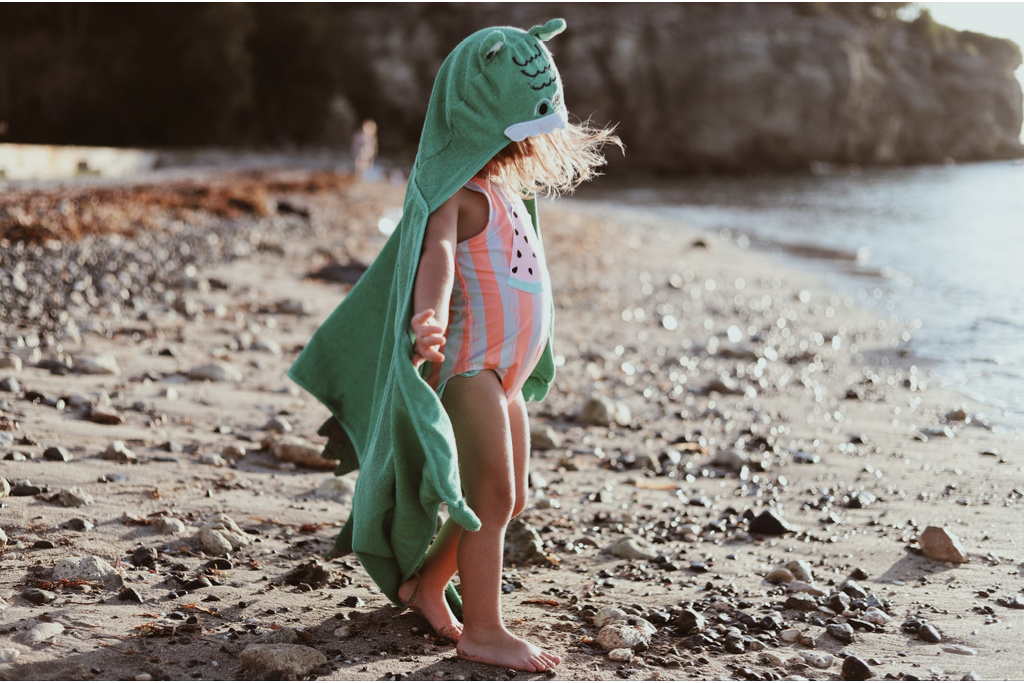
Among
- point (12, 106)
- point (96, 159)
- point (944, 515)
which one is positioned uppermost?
point (12, 106)

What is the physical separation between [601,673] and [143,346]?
3.48m

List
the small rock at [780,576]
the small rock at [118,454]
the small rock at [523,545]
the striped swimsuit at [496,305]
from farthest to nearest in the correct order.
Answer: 1. the small rock at [118,454]
2. the small rock at [523,545]
3. the small rock at [780,576]
4. the striped swimsuit at [496,305]

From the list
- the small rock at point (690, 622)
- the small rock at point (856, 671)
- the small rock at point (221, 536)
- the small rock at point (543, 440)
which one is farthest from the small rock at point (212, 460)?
the small rock at point (856, 671)

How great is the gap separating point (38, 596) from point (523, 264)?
4.98 feet

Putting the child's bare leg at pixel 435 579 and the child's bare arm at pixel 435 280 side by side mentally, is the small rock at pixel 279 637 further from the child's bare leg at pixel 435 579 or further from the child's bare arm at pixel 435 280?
the child's bare arm at pixel 435 280

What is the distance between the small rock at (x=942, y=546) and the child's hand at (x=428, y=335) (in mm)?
1975

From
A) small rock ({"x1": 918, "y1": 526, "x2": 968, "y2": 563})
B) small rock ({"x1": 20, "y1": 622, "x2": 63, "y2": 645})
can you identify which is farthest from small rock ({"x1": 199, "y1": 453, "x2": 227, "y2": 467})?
small rock ({"x1": 918, "y1": 526, "x2": 968, "y2": 563})

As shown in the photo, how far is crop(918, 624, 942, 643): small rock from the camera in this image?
2478 millimetres

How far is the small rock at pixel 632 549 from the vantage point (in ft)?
9.91

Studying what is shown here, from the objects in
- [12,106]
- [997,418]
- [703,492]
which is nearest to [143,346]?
[703,492]

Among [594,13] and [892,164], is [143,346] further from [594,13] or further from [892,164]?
[892,164]

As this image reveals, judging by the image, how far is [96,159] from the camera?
1850cm

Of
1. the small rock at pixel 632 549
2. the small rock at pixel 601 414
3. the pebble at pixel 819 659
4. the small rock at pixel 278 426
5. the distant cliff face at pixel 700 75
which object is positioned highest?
the distant cliff face at pixel 700 75

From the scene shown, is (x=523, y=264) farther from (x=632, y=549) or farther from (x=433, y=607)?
(x=632, y=549)
